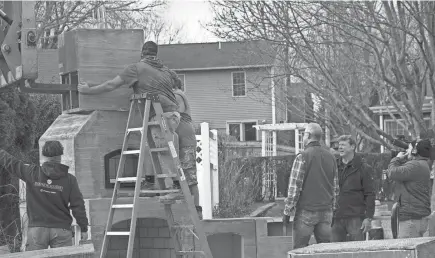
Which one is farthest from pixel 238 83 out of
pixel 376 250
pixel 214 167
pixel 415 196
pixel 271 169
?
pixel 376 250

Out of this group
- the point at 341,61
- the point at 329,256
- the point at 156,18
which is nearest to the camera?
the point at 329,256

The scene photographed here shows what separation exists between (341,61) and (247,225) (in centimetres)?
1182

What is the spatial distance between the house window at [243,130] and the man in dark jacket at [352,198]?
32.3 metres

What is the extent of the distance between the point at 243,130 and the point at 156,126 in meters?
34.3

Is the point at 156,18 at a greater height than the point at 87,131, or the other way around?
the point at 156,18

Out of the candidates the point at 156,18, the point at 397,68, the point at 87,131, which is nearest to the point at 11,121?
the point at 87,131

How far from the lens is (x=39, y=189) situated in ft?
25.7

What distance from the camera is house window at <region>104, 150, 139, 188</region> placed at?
9594 mm

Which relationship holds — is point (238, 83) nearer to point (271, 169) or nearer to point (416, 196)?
point (271, 169)

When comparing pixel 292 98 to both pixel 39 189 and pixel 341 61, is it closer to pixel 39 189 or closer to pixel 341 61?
pixel 341 61

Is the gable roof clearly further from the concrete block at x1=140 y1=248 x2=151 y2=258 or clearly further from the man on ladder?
the man on ladder

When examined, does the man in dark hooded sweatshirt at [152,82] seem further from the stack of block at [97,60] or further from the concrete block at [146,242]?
the concrete block at [146,242]

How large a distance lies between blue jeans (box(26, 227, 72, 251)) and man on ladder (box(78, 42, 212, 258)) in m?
0.69

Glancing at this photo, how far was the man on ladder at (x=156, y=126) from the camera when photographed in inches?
336
